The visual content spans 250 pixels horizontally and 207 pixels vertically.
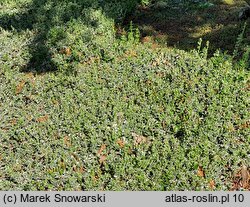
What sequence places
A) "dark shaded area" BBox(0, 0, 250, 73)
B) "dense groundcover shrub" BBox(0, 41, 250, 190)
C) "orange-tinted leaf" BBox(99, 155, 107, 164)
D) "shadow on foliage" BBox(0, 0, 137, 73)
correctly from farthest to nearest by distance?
"dark shaded area" BBox(0, 0, 250, 73) → "shadow on foliage" BBox(0, 0, 137, 73) → "orange-tinted leaf" BBox(99, 155, 107, 164) → "dense groundcover shrub" BBox(0, 41, 250, 190)

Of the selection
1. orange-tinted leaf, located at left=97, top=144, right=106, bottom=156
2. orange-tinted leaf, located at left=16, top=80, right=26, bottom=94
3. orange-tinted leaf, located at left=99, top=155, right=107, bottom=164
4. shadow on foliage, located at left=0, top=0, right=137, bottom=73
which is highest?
shadow on foliage, located at left=0, top=0, right=137, bottom=73

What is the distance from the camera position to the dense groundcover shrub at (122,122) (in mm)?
5695

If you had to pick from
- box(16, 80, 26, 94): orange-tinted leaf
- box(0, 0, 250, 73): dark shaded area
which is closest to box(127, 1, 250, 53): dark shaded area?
box(0, 0, 250, 73): dark shaded area

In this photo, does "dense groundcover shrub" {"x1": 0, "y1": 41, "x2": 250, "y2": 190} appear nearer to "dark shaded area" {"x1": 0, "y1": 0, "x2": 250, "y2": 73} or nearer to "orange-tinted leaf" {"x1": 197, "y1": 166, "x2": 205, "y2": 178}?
"orange-tinted leaf" {"x1": 197, "y1": 166, "x2": 205, "y2": 178}

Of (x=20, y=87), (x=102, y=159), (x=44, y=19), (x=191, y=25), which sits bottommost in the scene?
(x=102, y=159)

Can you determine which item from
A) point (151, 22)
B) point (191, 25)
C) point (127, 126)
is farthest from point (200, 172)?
point (151, 22)

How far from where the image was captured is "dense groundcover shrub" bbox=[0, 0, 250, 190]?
18.7ft

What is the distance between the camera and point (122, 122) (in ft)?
21.7

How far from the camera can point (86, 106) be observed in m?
A: 7.02

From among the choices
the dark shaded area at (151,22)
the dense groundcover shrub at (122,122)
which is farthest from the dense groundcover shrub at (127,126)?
the dark shaded area at (151,22)

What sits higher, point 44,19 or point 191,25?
point 191,25

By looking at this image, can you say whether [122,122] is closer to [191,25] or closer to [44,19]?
[44,19]

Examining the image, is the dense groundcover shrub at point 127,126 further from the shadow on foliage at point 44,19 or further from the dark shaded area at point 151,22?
the dark shaded area at point 151,22

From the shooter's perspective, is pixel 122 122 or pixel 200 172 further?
pixel 122 122
